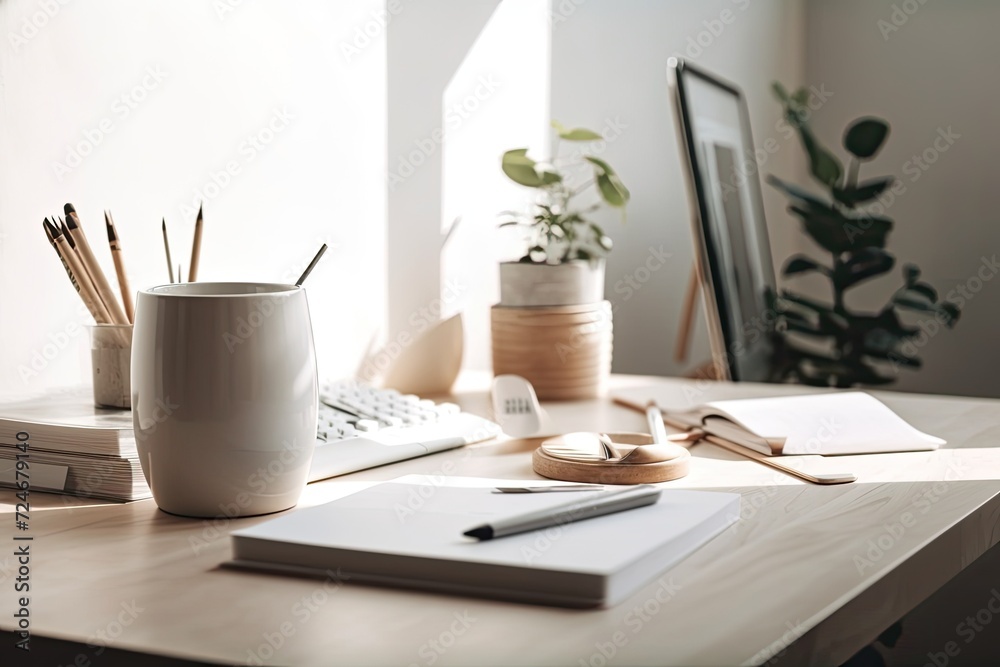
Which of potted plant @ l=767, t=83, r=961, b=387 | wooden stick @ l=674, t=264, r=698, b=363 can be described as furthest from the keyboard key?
potted plant @ l=767, t=83, r=961, b=387

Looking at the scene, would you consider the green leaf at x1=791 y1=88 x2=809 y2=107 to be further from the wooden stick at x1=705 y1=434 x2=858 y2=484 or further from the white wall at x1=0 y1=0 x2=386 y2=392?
the wooden stick at x1=705 y1=434 x2=858 y2=484

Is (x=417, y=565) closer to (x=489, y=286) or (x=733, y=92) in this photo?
(x=489, y=286)

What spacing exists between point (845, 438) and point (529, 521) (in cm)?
50

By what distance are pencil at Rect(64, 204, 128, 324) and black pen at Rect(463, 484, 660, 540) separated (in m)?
0.45

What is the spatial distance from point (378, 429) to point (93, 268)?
31 centimetres

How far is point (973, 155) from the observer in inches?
113

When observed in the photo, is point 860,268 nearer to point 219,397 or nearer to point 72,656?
point 219,397

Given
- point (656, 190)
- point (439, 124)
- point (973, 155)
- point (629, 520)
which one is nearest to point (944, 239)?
point (973, 155)

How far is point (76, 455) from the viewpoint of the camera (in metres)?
0.79

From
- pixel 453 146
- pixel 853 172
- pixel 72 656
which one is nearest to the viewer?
pixel 72 656

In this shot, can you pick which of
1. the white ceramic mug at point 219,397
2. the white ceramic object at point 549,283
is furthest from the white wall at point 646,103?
the white ceramic mug at point 219,397

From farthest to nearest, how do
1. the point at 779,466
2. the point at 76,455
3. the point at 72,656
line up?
the point at 779,466
the point at 76,455
the point at 72,656

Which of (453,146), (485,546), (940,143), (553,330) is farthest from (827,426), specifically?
(940,143)

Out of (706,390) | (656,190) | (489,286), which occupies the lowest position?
(706,390)
